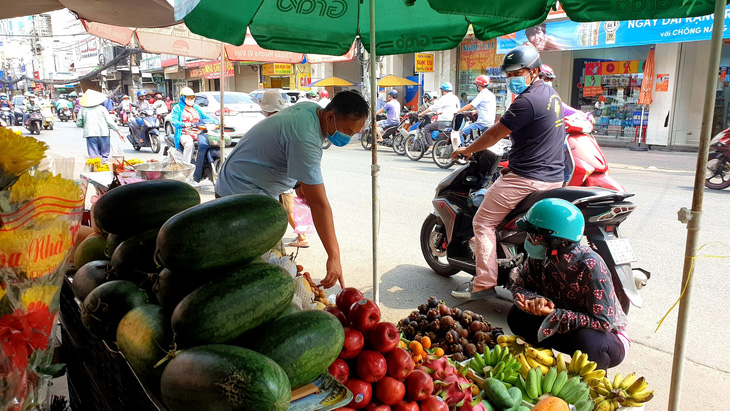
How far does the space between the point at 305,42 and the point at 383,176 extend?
6.51m

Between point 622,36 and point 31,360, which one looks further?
point 622,36

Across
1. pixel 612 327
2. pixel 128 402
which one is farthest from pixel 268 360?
pixel 612 327

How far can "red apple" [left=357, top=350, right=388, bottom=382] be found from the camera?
1.70 metres

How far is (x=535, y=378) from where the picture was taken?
2295 mm

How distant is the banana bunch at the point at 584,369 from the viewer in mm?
2402

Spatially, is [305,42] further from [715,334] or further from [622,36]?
[622,36]

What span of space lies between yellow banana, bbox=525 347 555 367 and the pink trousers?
1.37 meters

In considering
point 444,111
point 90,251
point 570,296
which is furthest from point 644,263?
point 444,111

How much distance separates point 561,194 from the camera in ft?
12.1

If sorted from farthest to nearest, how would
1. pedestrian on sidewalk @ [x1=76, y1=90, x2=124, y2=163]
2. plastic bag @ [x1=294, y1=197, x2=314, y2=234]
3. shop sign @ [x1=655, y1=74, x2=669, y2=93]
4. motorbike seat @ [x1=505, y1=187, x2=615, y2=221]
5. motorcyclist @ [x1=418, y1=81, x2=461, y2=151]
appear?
shop sign @ [x1=655, y1=74, x2=669, y2=93] → motorcyclist @ [x1=418, y1=81, x2=461, y2=151] → pedestrian on sidewalk @ [x1=76, y1=90, x2=124, y2=163] → plastic bag @ [x1=294, y1=197, x2=314, y2=234] → motorbike seat @ [x1=505, y1=187, x2=615, y2=221]

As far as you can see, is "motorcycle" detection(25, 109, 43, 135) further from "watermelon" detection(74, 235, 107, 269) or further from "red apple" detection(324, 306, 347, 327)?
"red apple" detection(324, 306, 347, 327)

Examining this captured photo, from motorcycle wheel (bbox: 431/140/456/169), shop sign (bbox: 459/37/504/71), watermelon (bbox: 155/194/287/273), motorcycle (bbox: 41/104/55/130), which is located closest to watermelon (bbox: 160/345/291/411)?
watermelon (bbox: 155/194/287/273)

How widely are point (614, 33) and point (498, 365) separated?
14.2 m

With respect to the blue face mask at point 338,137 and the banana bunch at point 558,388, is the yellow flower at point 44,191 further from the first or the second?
the banana bunch at point 558,388
